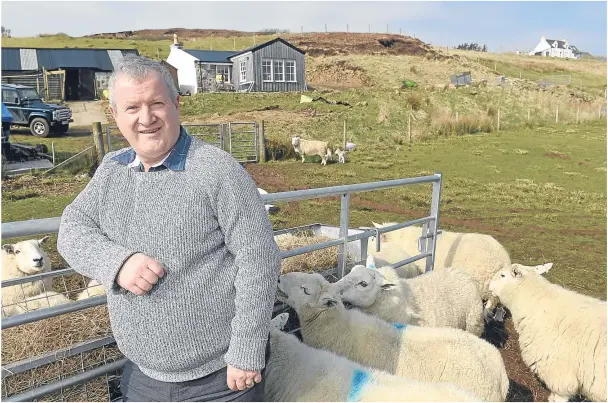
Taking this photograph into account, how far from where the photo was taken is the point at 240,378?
1.82 metres

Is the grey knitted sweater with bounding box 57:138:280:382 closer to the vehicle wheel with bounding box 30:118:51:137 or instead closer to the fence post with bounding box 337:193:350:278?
the fence post with bounding box 337:193:350:278

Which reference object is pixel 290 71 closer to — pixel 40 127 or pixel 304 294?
pixel 40 127

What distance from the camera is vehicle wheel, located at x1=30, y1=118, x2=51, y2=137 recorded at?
2098cm

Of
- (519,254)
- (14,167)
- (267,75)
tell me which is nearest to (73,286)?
(519,254)

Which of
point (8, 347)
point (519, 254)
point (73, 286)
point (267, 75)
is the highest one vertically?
point (267, 75)

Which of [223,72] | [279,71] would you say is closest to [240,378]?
[279,71]

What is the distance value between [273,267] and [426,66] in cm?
5320

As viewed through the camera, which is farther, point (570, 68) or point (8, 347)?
point (570, 68)

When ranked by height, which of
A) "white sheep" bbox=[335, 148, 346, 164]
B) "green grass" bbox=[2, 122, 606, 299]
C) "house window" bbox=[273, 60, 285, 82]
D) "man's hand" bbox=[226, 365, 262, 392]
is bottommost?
"green grass" bbox=[2, 122, 606, 299]

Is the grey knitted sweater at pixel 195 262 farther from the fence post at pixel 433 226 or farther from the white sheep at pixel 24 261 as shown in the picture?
the fence post at pixel 433 226

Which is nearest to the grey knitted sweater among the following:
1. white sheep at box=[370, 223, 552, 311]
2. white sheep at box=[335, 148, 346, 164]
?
white sheep at box=[370, 223, 552, 311]

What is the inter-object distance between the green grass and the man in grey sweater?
18.9 ft

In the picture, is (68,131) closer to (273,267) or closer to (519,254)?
(519,254)

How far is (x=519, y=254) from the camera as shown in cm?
820
